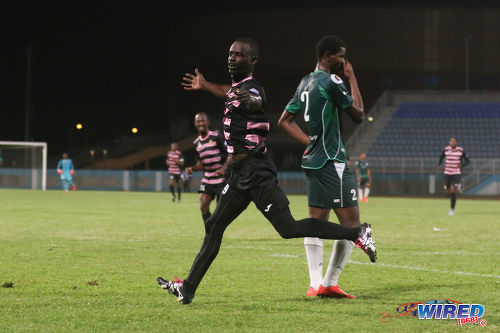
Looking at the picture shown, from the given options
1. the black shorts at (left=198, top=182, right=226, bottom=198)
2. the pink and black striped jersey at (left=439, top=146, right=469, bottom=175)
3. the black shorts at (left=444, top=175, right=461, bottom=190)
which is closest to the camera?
the black shorts at (left=198, top=182, right=226, bottom=198)

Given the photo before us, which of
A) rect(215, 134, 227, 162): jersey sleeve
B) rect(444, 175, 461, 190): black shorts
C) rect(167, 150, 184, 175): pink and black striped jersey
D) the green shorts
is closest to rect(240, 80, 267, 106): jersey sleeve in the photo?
the green shorts

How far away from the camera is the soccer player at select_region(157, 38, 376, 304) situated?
635 centimetres

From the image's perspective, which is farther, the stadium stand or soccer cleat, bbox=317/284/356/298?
the stadium stand

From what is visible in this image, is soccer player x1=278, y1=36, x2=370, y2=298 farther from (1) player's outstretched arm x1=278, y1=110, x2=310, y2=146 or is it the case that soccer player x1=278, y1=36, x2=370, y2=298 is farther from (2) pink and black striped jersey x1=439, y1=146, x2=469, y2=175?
(2) pink and black striped jersey x1=439, y1=146, x2=469, y2=175

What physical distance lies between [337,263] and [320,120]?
1.27m

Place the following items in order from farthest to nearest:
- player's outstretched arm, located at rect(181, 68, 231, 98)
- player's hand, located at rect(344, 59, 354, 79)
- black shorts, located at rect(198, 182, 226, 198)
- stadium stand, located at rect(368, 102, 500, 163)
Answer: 1. stadium stand, located at rect(368, 102, 500, 163)
2. black shorts, located at rect(198, 182, 226, 198)
3. player's hand, located at rect(344, 59, 354, 79)
4. player's outstretched arm, located at rect(181, 68, 231, 98)

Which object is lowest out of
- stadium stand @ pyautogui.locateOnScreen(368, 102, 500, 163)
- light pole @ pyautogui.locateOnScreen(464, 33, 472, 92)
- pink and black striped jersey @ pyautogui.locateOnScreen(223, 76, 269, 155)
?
pink and black striped jersey @ pyautogui.locateOnScreen(223, 76, 269, 155)

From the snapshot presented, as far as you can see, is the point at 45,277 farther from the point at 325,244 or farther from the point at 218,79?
the point at 218,79

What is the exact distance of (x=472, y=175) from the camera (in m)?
45.3

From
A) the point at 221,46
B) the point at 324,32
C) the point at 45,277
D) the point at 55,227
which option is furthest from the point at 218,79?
the point at 45,277

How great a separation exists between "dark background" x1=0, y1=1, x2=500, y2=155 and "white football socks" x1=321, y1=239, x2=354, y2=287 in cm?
5065

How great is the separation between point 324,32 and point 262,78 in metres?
5.67

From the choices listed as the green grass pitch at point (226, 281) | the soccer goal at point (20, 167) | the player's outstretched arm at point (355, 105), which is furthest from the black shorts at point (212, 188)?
A: the soccer goal at point (20, 167)

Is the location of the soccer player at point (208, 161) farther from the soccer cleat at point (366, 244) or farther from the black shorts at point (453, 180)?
the black shorts at point (453, 180)
